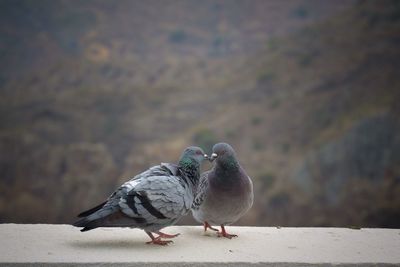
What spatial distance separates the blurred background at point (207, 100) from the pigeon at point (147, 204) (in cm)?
2041

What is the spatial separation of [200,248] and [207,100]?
136ft

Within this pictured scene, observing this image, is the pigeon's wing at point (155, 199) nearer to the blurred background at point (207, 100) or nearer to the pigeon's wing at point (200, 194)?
the pigeon's wing at point (200, 194)

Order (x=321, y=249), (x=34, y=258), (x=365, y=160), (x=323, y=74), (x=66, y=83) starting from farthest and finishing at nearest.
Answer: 1. (x=66, y=83)
2. (x=323, y=74)
3. (x=365, y=160)
4. (x=321, y=249)
5. (x=34, y=258)

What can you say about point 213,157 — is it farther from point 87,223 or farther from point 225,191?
point 87,223

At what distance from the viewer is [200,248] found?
4.57 m

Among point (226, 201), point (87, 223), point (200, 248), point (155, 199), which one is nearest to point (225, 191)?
point (226, 201)

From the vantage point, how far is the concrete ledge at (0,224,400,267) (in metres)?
4.12

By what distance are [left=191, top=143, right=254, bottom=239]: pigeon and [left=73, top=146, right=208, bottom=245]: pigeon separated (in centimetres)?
27

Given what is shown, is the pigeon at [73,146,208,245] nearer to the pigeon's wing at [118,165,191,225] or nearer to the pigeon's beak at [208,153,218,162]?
the pigeon's wing at [118,165,191,225]

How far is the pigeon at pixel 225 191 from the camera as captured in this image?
15.9ft

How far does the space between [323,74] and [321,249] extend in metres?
39.5

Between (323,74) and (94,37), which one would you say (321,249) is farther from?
(94,37)

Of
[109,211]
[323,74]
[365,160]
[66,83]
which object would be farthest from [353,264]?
[66,83]

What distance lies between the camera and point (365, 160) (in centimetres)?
3195
